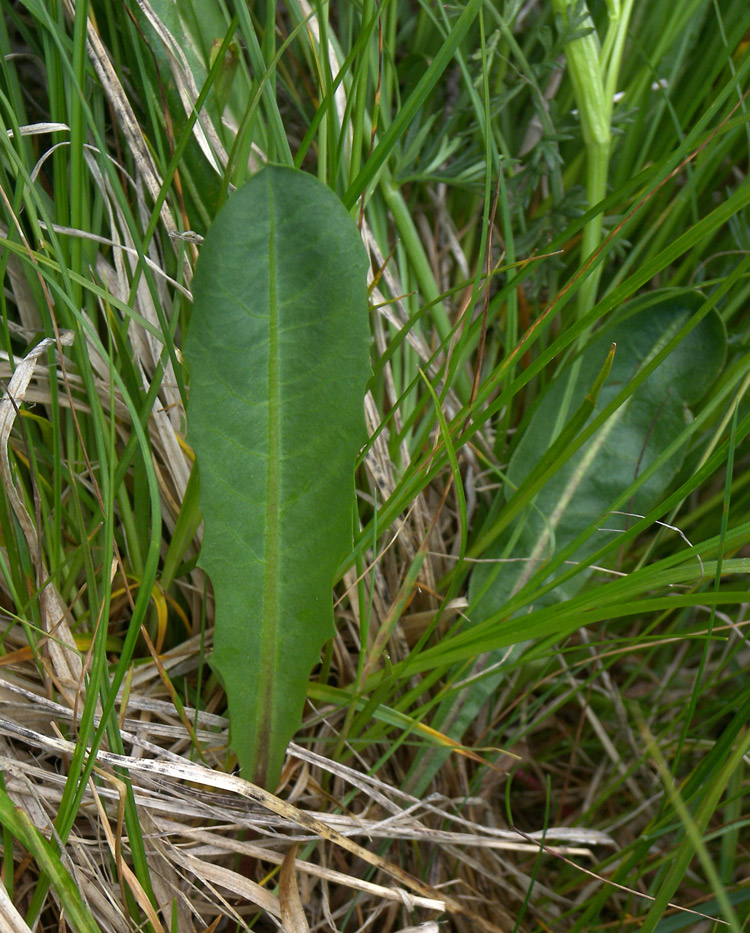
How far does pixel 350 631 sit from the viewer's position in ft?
2.63

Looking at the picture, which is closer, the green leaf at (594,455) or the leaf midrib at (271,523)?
the leaf midrib at (271,523)

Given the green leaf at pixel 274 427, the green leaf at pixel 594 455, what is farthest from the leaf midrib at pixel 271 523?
the green leaf at pixel 594 455

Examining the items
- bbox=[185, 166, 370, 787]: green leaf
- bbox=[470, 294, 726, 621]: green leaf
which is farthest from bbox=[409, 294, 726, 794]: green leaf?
bbox=[185, 166, 370, 787]: green leaf

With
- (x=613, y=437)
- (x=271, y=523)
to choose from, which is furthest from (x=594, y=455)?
(x=271, y=523)

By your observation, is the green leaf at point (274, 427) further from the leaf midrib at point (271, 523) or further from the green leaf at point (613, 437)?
the green leaf at point (613, 437)

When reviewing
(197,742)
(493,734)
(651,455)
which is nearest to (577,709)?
(493,734)

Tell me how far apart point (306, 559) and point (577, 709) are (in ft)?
1.88

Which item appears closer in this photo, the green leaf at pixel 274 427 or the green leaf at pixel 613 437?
the green leaf at pixel 274 427

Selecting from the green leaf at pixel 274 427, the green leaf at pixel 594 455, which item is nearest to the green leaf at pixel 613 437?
the green leaf at pixel 594 455

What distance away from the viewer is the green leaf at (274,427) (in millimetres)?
526

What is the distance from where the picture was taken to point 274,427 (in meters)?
0.58

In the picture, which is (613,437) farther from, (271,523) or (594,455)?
(271,523)

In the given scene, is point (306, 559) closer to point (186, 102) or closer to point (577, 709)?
point (186, 102)

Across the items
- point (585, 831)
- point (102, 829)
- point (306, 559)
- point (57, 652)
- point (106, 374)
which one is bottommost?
point (585, 831)
